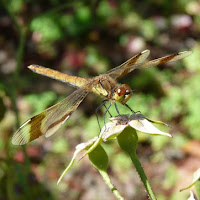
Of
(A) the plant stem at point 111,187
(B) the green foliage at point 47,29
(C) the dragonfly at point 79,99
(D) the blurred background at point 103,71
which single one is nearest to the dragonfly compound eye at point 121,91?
(C) the dragonfly at point 79,99

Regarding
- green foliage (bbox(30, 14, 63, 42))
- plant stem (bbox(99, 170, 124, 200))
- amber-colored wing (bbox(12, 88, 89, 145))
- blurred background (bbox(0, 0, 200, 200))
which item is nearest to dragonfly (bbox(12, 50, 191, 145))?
amber-colored wing (bbox(12, 88, 89, 145))

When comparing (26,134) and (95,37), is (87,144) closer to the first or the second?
(26,134)

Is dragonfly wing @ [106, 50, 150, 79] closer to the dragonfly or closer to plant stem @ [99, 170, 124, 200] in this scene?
the dragonfly

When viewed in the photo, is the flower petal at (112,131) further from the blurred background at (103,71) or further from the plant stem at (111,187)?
the blurred background at (103,71)

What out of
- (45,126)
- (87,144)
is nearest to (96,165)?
(87,144)

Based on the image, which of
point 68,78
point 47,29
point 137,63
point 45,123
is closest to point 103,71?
point 47,29

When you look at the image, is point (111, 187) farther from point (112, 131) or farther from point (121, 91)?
point (121, 91)
